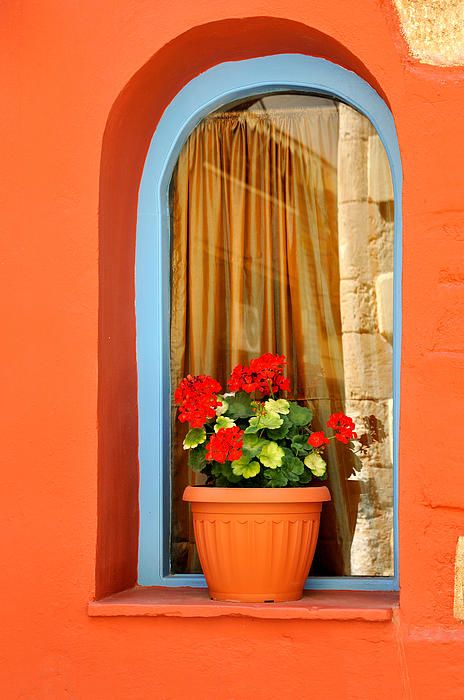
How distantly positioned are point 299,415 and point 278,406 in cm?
9

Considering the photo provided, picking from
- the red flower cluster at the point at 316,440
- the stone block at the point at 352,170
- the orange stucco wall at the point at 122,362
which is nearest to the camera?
the orange stucco wall at the point at 122,362

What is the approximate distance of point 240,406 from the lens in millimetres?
3506

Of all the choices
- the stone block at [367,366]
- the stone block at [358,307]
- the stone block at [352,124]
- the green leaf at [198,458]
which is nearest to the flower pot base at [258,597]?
the green leaf at [198,458]

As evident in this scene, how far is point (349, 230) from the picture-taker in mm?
3752

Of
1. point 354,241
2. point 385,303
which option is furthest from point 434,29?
point 385,303

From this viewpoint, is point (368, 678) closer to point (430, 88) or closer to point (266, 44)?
point (430, 88)

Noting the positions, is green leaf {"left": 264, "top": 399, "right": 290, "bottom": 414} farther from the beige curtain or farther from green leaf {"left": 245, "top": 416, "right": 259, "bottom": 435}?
the beige curtain

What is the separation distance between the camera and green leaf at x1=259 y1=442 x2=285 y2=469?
3.35 meters

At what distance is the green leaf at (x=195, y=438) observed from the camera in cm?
343

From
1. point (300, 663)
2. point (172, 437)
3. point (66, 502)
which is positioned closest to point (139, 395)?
point (172, 437)

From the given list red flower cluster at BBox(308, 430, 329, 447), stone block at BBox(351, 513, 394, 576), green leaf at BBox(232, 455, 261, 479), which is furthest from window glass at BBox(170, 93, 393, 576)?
green leaf at BBox(232, 455, 261, 479)

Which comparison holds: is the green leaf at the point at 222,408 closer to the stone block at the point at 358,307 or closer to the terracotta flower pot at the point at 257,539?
the terracotta flower pot at the point at 257,539

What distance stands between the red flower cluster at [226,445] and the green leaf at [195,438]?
99 millimetres

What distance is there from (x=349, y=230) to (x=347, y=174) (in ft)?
0.63
